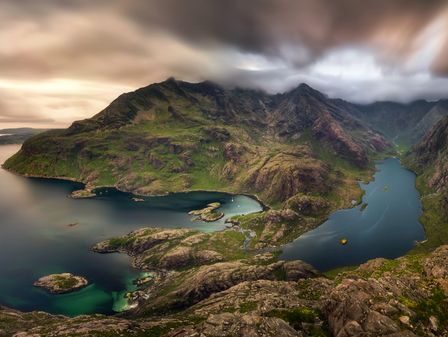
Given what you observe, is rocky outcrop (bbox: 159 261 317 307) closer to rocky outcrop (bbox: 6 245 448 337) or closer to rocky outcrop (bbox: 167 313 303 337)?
rocky outcrop (bbox: 6 245 448 337)

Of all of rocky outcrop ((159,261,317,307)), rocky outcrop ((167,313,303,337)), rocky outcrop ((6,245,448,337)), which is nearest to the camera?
rocky outcrop ((167,313,303,337))

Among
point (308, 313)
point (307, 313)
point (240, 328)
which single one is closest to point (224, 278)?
point (307, 313)

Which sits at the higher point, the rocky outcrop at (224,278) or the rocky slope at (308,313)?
the rocky slope at (308,313)

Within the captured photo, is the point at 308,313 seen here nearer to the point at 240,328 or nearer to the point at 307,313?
the point at 307,313

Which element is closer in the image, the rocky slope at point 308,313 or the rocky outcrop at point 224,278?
the rocky slope at point 308,313

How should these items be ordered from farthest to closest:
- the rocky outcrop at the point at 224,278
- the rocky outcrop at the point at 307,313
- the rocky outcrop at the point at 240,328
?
the rocky outcrop at the point at 224,278 < the rocky outcrop at the point at 307,313 < the rocky outcrop at the point at 240,328

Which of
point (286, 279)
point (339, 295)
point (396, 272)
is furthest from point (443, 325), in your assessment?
point (286, 279)

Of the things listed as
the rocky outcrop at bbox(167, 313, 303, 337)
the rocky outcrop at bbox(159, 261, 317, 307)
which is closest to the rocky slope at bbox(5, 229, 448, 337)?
the rocky outcrop at bbox(167, 313, 303, 337)

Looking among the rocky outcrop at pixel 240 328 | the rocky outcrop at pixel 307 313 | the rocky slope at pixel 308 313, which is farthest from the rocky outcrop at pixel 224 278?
the rocky outcrop at pixel 240 328

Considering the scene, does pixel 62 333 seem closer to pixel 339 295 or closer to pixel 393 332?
pixel 339 295

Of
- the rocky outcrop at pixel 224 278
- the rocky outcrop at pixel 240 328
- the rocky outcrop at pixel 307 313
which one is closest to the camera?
the rocky outcrop at pixel 240 328

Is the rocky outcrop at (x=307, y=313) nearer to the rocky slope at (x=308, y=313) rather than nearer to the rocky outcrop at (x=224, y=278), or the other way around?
the rocky slope at (x=308, y=313)
